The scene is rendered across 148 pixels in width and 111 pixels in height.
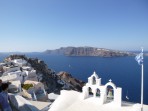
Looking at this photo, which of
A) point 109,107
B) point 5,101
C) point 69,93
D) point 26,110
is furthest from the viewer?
point 69,93

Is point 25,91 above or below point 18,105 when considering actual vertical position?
below

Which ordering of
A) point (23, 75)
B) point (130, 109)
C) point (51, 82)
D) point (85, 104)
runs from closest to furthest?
1. point (130, 109)
2. point (85, 104)
3. point (23, 75)
4. point (51, 82)

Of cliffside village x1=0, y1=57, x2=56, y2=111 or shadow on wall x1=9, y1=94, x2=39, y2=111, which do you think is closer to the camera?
shadow on wall x1=9, y1=94, x2=39, y2=111

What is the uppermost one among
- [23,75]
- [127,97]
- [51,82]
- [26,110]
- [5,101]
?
[5,101]

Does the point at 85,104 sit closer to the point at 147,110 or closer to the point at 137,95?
the point at 147,110

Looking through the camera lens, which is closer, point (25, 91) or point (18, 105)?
point (18, 105)

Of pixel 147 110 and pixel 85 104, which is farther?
pixel 85 104

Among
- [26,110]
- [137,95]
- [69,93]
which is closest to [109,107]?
[69,93]

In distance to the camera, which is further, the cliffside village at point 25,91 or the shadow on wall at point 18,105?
the cliffside village at point 25,91

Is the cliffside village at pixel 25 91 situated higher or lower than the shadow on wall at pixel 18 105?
lower

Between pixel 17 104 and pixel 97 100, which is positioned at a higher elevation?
pixel 17 104

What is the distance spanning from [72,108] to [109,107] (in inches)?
109

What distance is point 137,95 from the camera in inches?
2489

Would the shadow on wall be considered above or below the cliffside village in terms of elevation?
above
